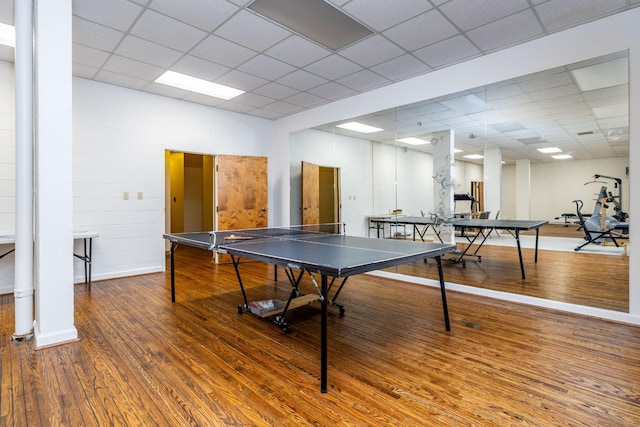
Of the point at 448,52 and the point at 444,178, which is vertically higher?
the point at 448,52

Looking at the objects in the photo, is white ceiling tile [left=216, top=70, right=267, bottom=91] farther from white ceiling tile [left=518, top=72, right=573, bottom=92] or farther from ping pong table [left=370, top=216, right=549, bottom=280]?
white ceiling tile [left=518, top=72, right=573, bottom=92]

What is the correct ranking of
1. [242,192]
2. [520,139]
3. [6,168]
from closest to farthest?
[6,168] < [520,139] < [242,192]

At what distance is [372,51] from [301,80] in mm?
1265

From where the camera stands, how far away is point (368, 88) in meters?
4.95

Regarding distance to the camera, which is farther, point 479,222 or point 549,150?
point 549,150

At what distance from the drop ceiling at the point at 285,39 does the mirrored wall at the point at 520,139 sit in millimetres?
399

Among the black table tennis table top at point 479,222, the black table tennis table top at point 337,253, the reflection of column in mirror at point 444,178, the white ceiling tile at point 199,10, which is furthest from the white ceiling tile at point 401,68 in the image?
the black table tennis table top at point 337,253

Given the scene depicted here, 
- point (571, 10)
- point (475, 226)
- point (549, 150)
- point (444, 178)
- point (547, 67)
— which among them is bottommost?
point (475, 226)

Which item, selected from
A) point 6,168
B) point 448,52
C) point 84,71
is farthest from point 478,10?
point 6,168

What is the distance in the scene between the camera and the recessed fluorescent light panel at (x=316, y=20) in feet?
9.47

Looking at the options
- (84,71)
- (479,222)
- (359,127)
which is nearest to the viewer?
(84,71)

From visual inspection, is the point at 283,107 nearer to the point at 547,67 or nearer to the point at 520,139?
the point at 520,139

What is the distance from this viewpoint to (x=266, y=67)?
13.8 feet

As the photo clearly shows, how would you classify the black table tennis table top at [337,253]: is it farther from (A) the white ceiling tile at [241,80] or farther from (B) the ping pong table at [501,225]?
(A) the white ceiling tile at [241,80]
